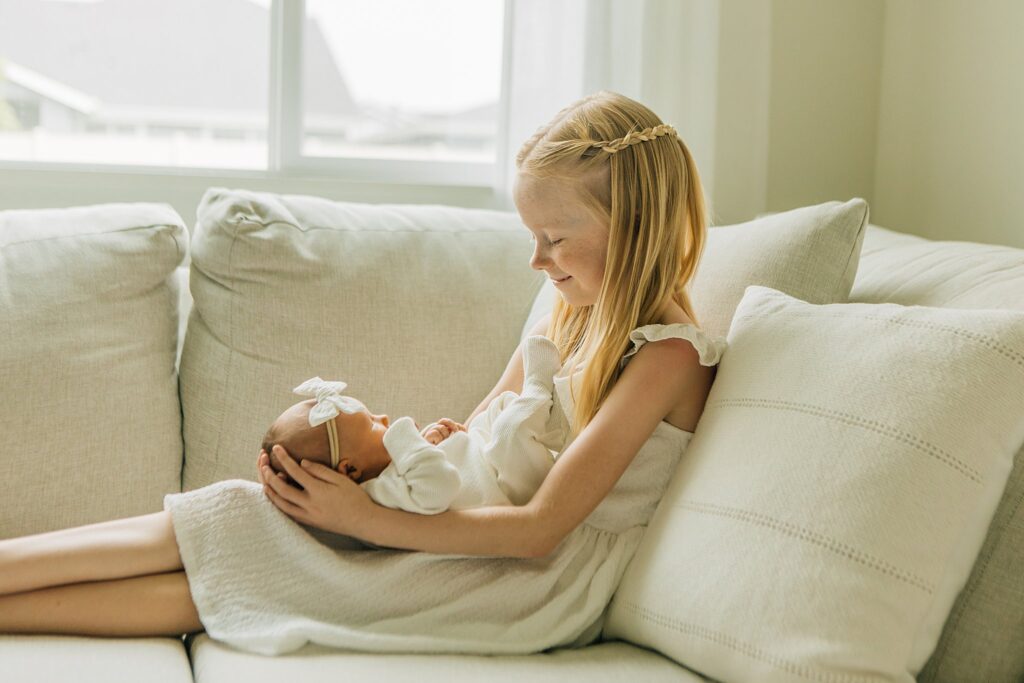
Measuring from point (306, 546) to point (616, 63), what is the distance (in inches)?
57.3

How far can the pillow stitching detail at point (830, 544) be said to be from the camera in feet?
3.79

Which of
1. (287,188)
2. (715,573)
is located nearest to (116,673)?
(715,573)

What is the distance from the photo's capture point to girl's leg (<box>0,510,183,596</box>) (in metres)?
1.35

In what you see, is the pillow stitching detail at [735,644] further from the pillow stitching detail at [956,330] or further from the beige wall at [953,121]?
the beige wall at [953,121]

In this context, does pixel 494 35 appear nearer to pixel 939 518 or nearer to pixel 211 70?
pixel 211 70

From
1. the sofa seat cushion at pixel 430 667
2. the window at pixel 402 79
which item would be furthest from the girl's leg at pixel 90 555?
the window at pixel 402 79

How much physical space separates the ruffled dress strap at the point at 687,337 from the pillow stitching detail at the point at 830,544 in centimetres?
25

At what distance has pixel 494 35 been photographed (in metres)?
2.72

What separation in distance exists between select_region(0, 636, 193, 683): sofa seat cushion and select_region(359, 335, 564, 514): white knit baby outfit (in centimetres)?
33

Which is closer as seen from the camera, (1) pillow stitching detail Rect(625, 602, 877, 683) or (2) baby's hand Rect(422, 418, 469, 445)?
(1) pillow stitching detail Rect(625, 602, 877, 683)

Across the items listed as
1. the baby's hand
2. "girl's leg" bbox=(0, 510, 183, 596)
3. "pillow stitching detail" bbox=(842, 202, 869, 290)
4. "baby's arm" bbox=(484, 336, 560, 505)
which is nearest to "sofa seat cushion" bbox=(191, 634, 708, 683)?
"girl's leg" bbox=(0, 510, 183, 596)

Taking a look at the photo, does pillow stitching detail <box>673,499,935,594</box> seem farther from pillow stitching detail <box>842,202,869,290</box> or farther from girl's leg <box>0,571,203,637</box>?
girl's leg <box>0,571,203,637</box>

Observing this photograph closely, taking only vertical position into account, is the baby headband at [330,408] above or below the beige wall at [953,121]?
below

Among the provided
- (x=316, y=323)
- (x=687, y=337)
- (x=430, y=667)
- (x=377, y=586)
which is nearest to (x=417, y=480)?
(x=377, y=586)
